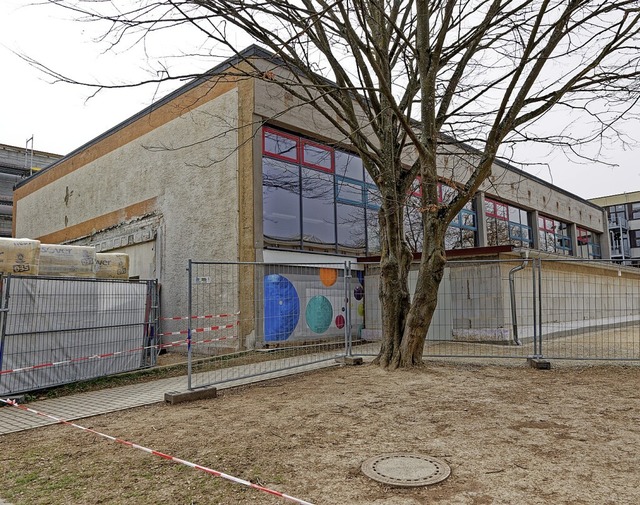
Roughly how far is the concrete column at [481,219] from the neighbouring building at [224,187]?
1886 mm

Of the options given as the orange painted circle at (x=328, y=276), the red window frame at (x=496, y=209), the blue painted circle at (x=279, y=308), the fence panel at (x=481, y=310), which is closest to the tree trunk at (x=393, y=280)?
the blue painted circle at (x=279, y=308)

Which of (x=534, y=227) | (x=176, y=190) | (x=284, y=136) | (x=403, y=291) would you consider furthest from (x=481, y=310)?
(x=534, y=227)

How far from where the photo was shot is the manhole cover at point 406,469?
3.76m

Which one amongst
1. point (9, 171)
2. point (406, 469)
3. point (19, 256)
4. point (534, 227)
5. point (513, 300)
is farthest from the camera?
point (9, 171)

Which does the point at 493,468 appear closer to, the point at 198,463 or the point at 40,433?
the point at 198,463

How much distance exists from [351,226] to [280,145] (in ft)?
11.6

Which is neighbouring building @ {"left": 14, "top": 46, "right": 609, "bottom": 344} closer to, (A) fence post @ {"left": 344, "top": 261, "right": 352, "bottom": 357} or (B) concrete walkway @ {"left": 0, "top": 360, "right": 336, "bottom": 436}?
(A) fence post @ {"left": 344, "top": 261, "right": 352, "bottom": 357}

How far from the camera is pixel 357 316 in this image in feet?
46.8

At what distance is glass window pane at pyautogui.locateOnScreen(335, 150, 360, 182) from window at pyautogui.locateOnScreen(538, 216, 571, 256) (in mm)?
15343

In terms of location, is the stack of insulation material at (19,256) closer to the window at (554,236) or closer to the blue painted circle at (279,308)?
the blue painted circle at (279,308)

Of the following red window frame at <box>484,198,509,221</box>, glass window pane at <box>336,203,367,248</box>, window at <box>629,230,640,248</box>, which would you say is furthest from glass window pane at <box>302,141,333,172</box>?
window at <box>629,230,640,248</box>

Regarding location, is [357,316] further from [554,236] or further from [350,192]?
[554,236]

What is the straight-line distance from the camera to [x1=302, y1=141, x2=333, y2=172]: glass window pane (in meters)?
14.2

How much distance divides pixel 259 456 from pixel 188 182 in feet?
37.0
